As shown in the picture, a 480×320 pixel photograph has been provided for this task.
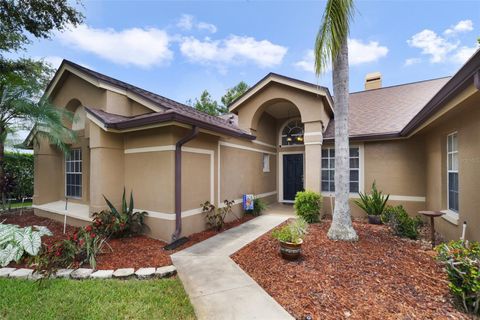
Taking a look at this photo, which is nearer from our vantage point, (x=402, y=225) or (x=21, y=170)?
(x=402, y=225)

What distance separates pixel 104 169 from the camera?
19.8 feet

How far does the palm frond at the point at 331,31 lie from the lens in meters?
4.75

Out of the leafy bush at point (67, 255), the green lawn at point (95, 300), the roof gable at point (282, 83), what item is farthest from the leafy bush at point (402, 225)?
the leafy bush at point (67, 255)

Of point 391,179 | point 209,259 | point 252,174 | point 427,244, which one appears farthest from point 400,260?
point 252,174

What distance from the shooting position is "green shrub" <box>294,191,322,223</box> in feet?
24.0

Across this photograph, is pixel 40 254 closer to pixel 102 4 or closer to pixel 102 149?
pixel 102 149

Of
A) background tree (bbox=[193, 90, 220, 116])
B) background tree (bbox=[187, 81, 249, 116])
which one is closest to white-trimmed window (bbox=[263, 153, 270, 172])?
background tree (bbox=[187, 81, 249, 116])

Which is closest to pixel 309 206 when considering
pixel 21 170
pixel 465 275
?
pixel 465 275

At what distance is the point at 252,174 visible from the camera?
941 cm

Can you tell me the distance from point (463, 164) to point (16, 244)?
31.7 feet

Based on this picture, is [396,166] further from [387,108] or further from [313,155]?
[387,108]

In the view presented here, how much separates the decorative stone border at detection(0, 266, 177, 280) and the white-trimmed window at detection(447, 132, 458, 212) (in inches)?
278

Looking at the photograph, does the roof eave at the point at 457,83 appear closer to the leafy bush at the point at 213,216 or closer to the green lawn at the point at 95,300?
the green lawn at the point at 95,300

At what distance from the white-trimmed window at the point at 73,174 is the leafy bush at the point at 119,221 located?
11.3ft
